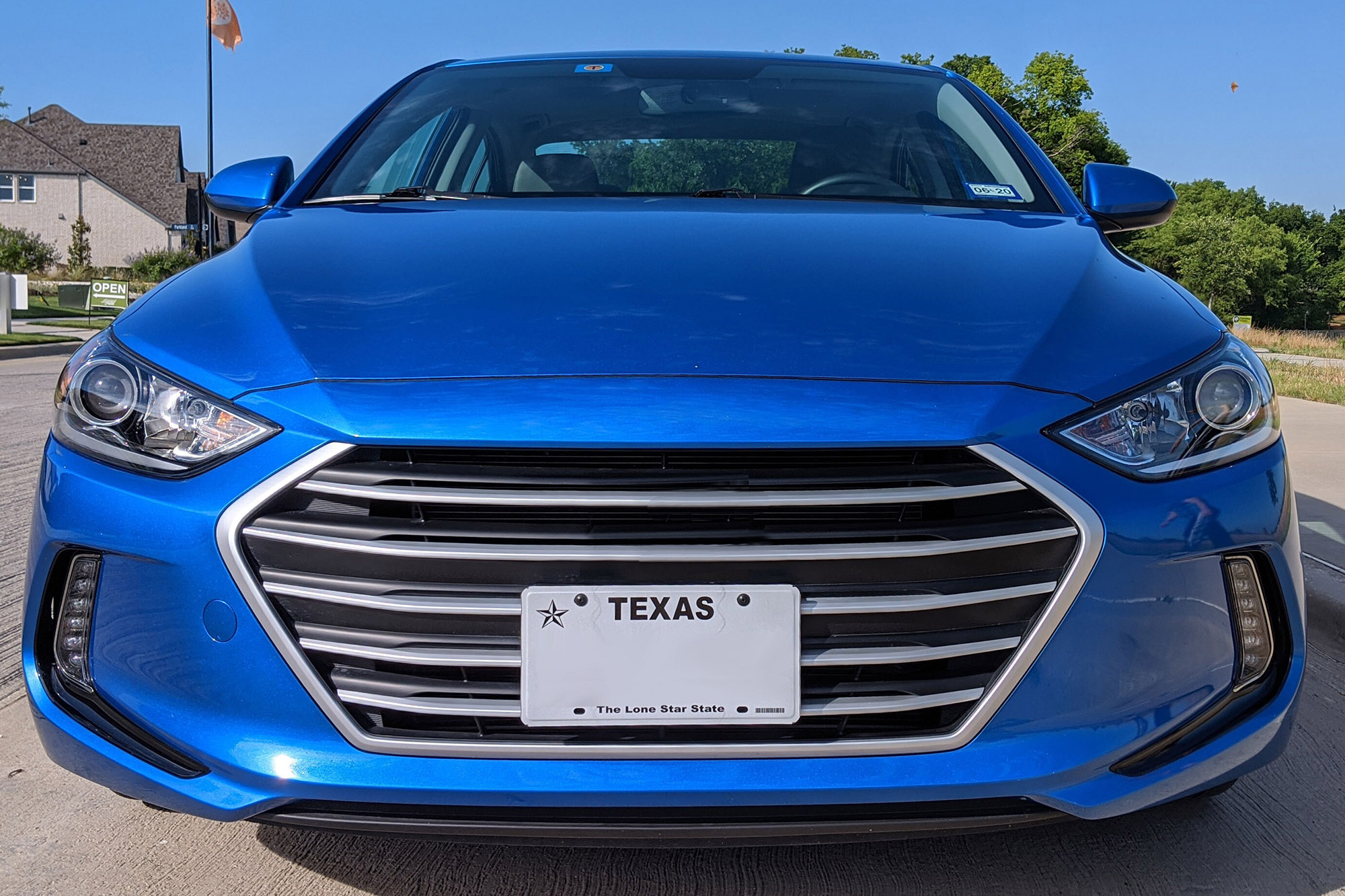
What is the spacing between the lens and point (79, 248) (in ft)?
171

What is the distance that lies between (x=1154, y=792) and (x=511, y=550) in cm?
97

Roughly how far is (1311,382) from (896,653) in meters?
13.1

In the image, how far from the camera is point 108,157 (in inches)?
2383

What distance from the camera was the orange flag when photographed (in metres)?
29.4

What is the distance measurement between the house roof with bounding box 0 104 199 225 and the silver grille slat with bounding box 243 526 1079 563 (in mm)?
61839

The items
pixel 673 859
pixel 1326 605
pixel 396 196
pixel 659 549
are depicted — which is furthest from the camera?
pixel 1326 605

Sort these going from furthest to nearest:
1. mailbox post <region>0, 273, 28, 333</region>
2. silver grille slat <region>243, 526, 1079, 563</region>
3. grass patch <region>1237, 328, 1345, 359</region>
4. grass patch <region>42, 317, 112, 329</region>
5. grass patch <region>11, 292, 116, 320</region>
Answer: grass patch <region>1237, 328, 1345, 359</region> < grass patch <region>11, 292, 116, 320</region> < grass patch <region>42, 317, 112, 329</region> < mailbox post <region>0, 273, 28, 333</region> < silver grille slat <region>243, 526, 1079, 563</region>

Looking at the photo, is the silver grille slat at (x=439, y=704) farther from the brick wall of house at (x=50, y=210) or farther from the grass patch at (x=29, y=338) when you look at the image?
the brick wall of house at (x=50, y=210)

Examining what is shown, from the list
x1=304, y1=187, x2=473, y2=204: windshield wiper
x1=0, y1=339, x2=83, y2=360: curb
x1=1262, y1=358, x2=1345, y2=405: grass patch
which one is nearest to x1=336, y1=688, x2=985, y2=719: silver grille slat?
x1=304, y1=187, x2=473, y2=204: windshield wiper

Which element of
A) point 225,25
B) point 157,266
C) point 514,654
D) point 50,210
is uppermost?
point 225,25

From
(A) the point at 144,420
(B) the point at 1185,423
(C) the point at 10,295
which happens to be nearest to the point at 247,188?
(A) the point at 144,420

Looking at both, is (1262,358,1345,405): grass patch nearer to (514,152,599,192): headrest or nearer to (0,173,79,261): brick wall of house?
(514,152,599,192): headrest

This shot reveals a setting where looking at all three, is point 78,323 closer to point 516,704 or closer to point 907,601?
point 516,704

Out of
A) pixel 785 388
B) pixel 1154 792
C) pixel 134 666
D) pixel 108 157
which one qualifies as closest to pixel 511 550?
pixel 785 388
